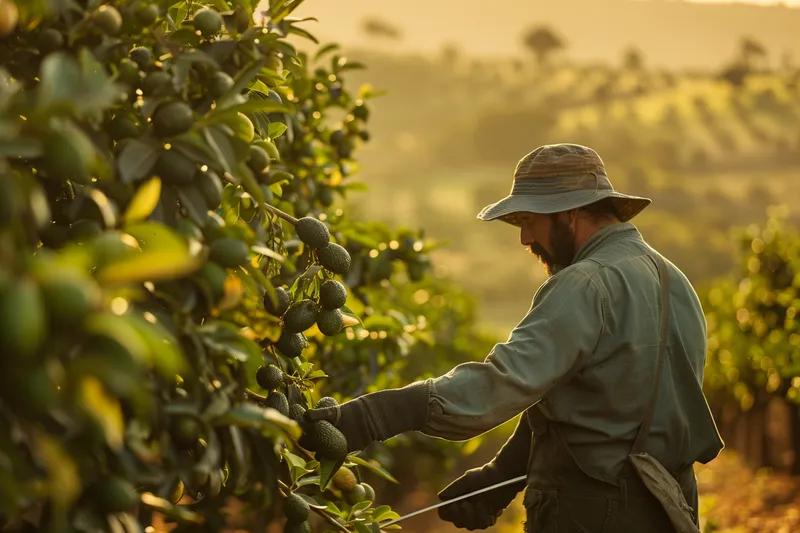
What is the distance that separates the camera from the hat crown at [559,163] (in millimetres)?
2781

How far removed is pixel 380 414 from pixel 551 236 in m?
0.79

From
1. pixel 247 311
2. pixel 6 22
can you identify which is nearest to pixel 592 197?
pixel 247 311

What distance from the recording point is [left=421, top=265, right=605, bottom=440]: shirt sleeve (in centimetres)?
245

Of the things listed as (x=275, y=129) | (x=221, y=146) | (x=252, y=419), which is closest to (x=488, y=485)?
(x=275, y=129)

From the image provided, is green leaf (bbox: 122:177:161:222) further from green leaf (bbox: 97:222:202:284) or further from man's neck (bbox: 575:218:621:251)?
man's neck (bbox: 575:218:621:251)

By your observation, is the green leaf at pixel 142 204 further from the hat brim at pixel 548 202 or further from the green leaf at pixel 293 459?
the hat brim at pixel 548 202

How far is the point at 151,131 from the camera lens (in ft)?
5.41

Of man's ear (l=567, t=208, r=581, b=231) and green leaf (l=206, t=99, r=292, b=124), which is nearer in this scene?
green leaf (l=206, t=99, r=292, b=124)

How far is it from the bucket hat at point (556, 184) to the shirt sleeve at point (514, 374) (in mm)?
331

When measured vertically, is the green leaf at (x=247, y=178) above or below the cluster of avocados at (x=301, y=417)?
above

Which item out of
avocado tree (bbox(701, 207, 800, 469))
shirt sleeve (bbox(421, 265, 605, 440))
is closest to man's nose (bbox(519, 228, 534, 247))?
shirt sleeve (bbox(421, 265, 605, 440))

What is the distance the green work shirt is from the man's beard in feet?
0.16

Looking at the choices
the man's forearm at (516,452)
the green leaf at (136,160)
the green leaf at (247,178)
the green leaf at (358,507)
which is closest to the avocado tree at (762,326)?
the man's forearm at (516,452)

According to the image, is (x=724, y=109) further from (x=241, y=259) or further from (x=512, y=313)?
(x=241, y=259)
